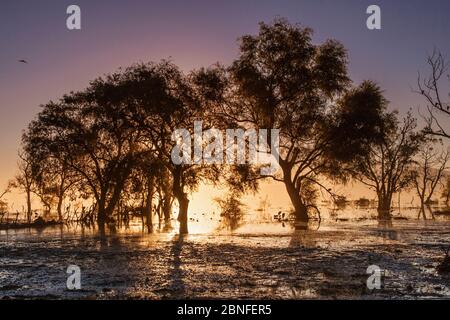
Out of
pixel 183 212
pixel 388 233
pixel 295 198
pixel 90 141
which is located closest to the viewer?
pixel 388 233

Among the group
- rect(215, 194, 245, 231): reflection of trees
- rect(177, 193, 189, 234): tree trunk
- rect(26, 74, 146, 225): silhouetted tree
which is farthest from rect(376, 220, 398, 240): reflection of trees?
rect(26, 74, 146, 225): silhouetted tree

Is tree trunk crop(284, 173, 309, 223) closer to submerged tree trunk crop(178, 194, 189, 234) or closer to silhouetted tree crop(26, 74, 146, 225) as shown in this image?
submerged tree trunk crop(178, 194, 189, 234)

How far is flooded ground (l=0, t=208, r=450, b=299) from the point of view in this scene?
10492 mm

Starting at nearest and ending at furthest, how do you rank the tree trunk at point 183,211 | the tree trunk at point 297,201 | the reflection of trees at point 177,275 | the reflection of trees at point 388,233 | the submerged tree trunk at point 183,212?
the reflection of trees at point 177,275, the reflection of trees at point 388,233, the submerged tree trunk at point 183,212, the tree trunk at point 183,211, the tree trunk at point 297,201

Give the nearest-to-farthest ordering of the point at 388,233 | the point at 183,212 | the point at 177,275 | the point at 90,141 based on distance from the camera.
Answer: the point at 177,275 → the point at 388,233 → the point at 183,212 → the point at 90,141

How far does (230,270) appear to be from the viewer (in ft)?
44.7

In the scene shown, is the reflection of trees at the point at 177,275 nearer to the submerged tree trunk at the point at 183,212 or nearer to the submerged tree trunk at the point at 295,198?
the submerged tree trunk at the point at 183,212

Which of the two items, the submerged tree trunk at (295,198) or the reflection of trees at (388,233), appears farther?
the submerged tree trunk at (295,198)

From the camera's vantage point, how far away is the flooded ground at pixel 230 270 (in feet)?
34.4

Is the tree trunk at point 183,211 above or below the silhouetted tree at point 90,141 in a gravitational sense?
below

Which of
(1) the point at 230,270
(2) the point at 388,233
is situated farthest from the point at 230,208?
(1) the point at 230,270

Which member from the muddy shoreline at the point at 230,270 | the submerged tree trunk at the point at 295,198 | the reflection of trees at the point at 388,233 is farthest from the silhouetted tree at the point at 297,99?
the muddy shoreline at the point at 230,270

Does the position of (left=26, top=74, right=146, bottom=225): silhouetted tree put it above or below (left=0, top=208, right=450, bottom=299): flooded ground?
above

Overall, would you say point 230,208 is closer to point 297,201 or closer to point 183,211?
point 297,201
